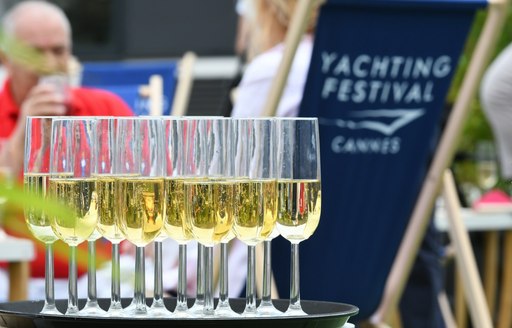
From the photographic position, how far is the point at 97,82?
7180 mm

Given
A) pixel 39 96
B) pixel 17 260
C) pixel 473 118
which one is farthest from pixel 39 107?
pixel 473 118

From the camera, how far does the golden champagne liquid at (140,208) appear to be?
57.6 inches

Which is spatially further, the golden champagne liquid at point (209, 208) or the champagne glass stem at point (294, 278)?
the champagne glass stem at point (294, 278)

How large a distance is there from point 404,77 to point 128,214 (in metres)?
1.54

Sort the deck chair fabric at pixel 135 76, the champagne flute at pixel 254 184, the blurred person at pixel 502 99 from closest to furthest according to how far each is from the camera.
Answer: the champagne flute at pixel 254 184 → the blurred person at pixel 502 99 → the deck chair fabric at pixel 135 76

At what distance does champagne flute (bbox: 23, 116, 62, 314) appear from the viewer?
1505 mm

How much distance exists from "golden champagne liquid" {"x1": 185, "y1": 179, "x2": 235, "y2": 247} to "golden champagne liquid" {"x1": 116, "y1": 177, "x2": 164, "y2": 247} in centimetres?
4

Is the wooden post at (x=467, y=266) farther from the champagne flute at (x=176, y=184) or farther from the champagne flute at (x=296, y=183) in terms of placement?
the champagne flute at (x=176, y=184)

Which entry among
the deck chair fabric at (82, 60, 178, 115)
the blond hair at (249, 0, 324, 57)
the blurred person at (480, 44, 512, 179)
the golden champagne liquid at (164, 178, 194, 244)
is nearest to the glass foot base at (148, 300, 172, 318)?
the golden champagne liquid at (164, 178, 194, 244)

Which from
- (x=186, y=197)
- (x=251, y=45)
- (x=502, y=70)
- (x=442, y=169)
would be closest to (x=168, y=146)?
(x=186, y=197)

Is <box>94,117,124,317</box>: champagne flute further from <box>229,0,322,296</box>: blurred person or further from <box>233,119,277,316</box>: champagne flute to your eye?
<box>229,0,322,296</box>: blurred person

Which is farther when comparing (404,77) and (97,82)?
(97,82)

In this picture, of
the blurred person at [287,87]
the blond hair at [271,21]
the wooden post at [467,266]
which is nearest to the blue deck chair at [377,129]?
the blurred person at [287,87]

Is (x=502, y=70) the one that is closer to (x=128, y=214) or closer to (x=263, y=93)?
(x=263, y=93)
